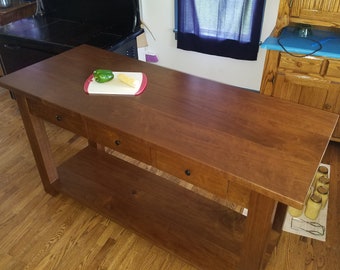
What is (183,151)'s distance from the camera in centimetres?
107

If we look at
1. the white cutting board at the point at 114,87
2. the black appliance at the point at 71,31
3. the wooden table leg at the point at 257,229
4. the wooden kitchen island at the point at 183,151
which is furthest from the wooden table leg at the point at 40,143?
the wooden table leg at the point at 257,229

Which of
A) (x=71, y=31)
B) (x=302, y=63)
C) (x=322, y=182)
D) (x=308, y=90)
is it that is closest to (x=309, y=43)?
(x=302, y=63)

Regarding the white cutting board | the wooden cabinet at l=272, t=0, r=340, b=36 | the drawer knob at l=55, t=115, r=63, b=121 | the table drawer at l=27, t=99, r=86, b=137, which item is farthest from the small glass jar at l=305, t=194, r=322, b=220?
the drawer knob at l=55, t=115, r=63, b=121

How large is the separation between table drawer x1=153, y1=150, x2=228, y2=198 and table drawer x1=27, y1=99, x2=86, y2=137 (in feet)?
1.30

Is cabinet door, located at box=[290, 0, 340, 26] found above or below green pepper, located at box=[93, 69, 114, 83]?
above

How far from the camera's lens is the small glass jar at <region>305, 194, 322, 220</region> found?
170 cm

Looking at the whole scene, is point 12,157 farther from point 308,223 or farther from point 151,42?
point 308,223

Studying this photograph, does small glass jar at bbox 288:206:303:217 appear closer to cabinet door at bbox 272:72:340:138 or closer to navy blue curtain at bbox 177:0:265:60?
cabinet door at bbox 272:72:340:138

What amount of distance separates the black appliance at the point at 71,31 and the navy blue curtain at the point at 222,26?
57 cm

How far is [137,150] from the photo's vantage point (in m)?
1.23

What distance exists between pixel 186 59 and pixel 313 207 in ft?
5.93

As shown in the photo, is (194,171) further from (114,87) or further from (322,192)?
(322,192)

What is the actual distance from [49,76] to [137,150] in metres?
0.65

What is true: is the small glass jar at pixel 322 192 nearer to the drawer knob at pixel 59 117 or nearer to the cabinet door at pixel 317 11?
the cabinet door at pixel 317 11
